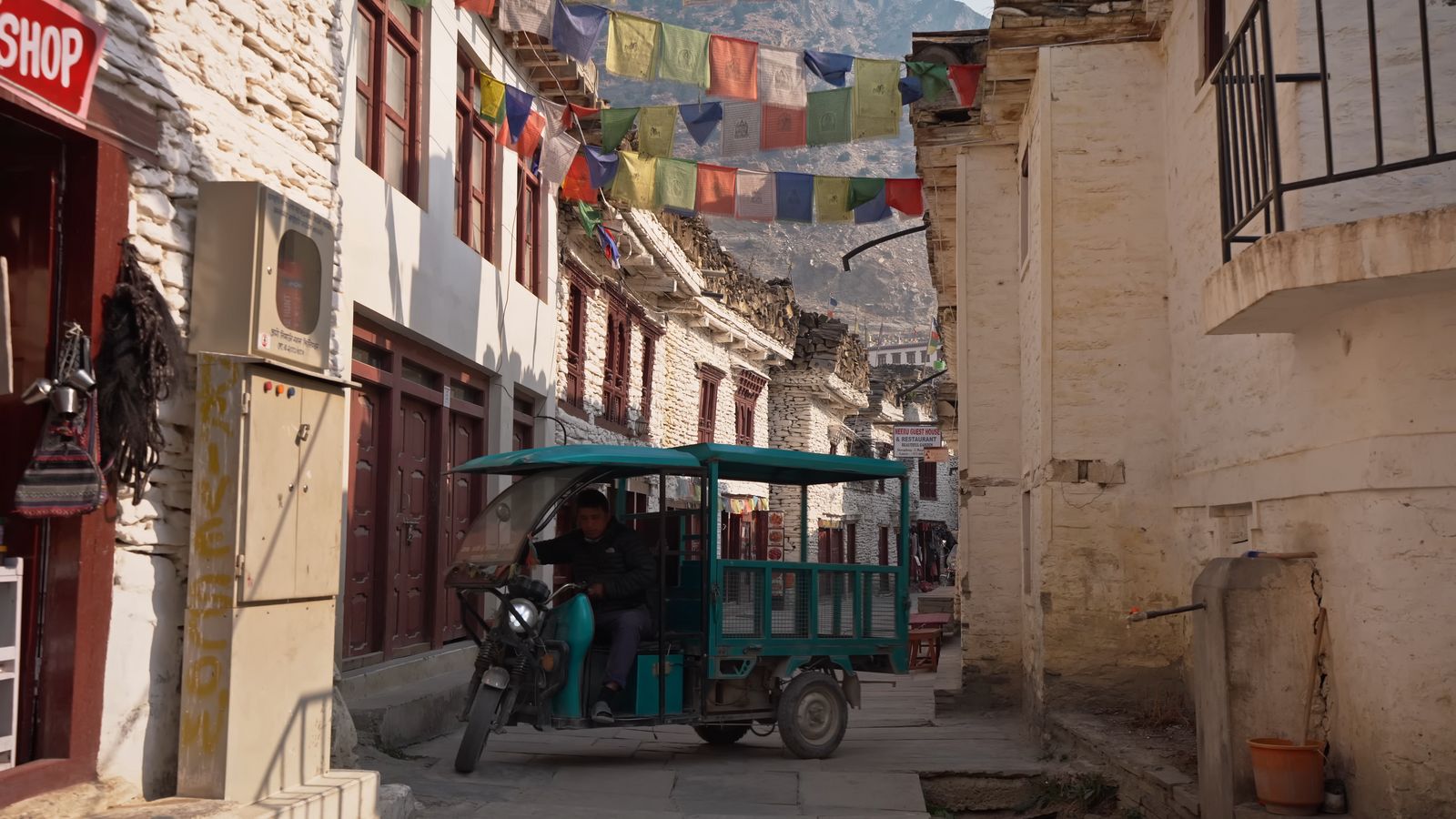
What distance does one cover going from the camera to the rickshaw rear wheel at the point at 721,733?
32.5 feet

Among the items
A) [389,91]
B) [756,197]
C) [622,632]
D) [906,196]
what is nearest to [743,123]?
[756,197]

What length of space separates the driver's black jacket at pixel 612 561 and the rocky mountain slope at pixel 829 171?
2622 inches

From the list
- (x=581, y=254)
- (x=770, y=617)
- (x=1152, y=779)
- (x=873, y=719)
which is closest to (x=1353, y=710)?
(x=1152, y=779)

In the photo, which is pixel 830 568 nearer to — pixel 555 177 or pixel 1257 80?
pixel 1257 80

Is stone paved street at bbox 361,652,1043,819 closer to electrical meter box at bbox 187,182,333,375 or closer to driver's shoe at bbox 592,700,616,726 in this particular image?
driver's shoe at bbox 592,700,616,726

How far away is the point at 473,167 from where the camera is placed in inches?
519

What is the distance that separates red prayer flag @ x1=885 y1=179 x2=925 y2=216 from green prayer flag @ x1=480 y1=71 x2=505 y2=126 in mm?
4071

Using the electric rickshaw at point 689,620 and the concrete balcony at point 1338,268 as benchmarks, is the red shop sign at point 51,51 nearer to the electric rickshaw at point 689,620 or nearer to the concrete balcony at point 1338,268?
the electric rickshaw at point 689,620

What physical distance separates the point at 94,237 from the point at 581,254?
12.8 m

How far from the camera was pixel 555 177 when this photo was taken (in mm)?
13320

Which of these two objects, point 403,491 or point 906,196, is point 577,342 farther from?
point 403,491

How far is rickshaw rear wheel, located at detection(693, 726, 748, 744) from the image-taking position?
9.90 metres

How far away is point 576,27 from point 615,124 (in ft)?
6.26

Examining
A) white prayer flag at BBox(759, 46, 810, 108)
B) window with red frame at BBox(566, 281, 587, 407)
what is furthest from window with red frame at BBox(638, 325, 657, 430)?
white prayer flag at BBox(759, 46, 810, 108)
